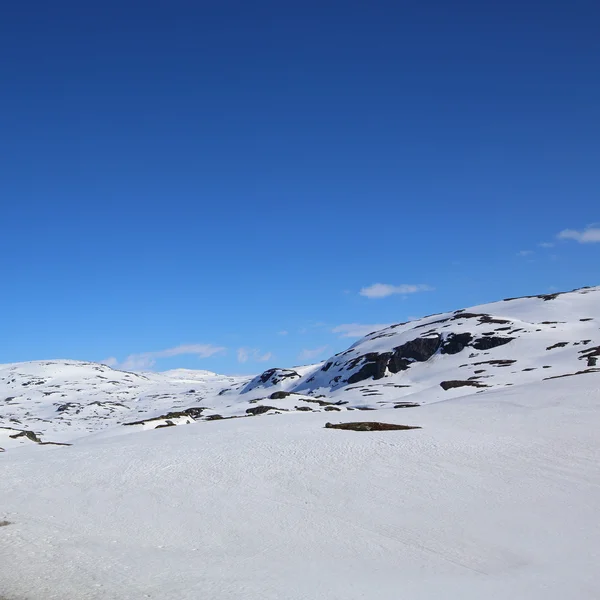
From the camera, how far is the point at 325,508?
15.3 meters

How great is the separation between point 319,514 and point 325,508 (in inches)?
17.4

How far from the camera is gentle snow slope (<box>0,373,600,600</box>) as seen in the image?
428 inches

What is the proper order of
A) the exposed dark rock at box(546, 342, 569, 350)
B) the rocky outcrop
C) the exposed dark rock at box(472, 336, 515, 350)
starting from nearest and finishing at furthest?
the exposed dark rock at box(546, 342, 569, 350), the exposed dark rock at box(472, 336, 515, 350), the rocky outcrop

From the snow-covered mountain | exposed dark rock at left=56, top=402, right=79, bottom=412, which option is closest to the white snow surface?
the snow-covered mountain

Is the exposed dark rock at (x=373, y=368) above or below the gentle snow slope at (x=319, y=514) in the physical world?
above

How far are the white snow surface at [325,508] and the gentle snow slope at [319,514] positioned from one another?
6cm

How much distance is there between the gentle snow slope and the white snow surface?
0.06 meters

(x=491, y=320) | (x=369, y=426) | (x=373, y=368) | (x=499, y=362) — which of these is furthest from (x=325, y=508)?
(x=491, y=320)

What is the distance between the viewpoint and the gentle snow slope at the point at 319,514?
35.6 feet

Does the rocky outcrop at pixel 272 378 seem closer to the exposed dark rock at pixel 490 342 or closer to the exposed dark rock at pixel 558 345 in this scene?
the exposed dark rock at pixel 490 342

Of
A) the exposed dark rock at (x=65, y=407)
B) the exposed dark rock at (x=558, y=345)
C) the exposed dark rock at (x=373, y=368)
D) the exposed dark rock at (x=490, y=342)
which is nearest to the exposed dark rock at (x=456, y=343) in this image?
the exposed dark rock at (x=490, y=342)

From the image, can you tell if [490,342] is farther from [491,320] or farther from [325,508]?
[325,508]

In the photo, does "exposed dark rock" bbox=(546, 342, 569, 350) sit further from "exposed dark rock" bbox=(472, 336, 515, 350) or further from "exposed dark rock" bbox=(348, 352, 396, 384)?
"exposed dark rock" bbox=(348, 352, 396, 384)

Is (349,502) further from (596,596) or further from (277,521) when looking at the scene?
(596,596)
